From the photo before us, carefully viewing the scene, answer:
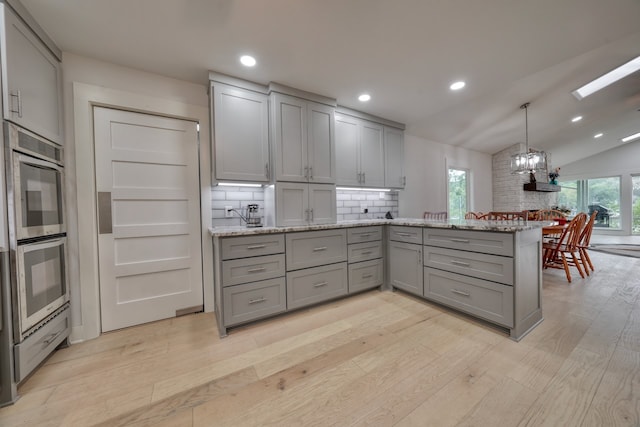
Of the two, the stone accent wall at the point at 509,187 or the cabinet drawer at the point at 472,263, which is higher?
the stone accent wall at the point at 509,187

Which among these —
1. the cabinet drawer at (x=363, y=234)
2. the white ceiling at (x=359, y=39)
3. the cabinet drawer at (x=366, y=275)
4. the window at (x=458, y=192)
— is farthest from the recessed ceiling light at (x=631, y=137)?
the cabinet drawer at (x=366, y=275)

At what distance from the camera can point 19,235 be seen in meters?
1.38

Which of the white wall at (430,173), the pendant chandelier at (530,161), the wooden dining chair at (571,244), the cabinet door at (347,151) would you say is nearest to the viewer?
the cabinet door at (347,151)

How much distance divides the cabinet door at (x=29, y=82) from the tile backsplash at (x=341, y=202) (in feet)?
4.19

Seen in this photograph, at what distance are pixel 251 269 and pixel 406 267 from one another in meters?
1.74

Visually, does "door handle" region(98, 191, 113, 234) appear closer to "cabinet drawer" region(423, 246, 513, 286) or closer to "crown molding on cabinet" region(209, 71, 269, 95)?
"crown molding on cabinet" region(209, 71, 269, 95)

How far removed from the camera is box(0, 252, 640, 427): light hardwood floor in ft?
3.92

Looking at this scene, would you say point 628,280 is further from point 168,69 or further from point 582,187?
point 582,187

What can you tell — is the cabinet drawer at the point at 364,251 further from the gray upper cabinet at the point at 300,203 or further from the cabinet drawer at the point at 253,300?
the cabinet drawer at the point at 253,300

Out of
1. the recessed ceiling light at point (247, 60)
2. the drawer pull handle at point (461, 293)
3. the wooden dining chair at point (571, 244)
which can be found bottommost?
the drawer pull handle at point (461, 293)

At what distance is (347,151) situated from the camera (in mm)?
3090

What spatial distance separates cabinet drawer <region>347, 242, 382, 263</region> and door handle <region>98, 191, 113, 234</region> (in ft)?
7.70

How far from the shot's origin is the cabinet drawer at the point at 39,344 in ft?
4.38

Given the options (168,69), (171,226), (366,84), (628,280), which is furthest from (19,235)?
(628,280)
